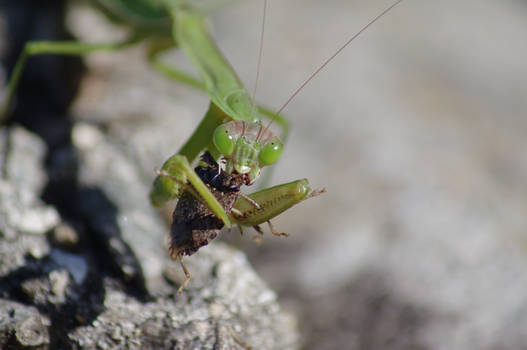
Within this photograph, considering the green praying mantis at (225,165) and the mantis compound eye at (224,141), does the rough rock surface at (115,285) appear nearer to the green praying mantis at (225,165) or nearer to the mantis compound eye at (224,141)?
the green praying mantis at (225,165)

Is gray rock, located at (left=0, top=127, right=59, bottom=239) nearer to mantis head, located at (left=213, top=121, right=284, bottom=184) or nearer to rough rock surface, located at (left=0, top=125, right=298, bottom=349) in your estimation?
rough rock surface, located at (left=0, top=125, right=298, bottom=349)

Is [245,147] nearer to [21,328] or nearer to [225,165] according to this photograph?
[225,165]

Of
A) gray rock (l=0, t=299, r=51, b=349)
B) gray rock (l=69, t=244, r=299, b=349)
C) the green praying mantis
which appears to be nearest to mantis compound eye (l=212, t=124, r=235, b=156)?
the green praying mantis

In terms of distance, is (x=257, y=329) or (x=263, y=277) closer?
(x=257, y=329)

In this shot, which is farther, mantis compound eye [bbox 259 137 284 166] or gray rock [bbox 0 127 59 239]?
gray rock [bbox 0 127 59 239]

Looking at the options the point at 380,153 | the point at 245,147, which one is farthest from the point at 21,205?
the point at 380,153

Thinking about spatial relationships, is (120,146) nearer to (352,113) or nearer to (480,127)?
(352,113)

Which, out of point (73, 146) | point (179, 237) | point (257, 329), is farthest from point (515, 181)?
point (73, 146)
